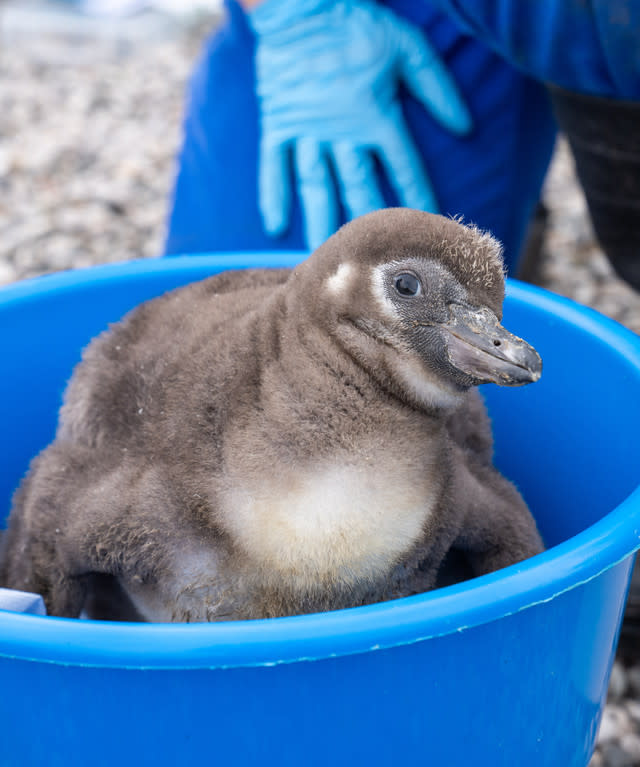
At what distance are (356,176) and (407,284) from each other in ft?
3.29

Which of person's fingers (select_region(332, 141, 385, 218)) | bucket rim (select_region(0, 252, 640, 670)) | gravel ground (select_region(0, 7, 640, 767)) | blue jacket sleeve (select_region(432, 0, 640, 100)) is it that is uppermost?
blue jacket sleeve (select_region(432, 0, 640, 100))

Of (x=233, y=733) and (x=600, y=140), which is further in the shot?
(x=600, y=140)

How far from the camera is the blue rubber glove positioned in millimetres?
1907

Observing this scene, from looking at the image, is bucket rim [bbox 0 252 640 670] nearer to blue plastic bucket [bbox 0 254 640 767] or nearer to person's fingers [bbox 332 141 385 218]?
blue plastic bucket [bbox 0 254 640 767]

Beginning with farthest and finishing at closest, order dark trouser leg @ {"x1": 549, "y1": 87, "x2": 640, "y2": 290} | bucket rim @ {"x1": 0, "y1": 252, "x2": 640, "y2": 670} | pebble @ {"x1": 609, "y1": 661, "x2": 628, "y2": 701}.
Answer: dark trouser leg @ {"x1": 549, "y1": 87, "x2": 640, "y2": 290} → pebble @ {"x1": 609, "y1": 661, "x2": 628, "y2": 701} → bucket rim @ {"x1": 0, "y1": 252, "x2": 640, "y2": 670}

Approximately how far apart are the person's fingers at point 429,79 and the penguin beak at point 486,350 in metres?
1.07

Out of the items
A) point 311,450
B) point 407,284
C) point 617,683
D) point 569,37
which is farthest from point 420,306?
point 617,683

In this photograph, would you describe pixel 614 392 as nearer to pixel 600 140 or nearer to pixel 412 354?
pixel 412 354

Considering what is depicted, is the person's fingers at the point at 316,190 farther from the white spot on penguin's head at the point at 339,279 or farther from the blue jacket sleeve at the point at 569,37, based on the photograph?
the white spot on penguin's head at the point at 339,279

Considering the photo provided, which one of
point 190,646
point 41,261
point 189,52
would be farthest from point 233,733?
point 189,52

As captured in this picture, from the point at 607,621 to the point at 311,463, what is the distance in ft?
1.14

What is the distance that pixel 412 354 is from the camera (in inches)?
39.2

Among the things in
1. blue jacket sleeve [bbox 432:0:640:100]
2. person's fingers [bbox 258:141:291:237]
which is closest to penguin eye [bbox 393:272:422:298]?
blue jacket sleeve [bbox 432:0:640:100]

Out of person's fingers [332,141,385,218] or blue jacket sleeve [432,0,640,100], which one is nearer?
blue jacket sleeve [432,0,640,100]
